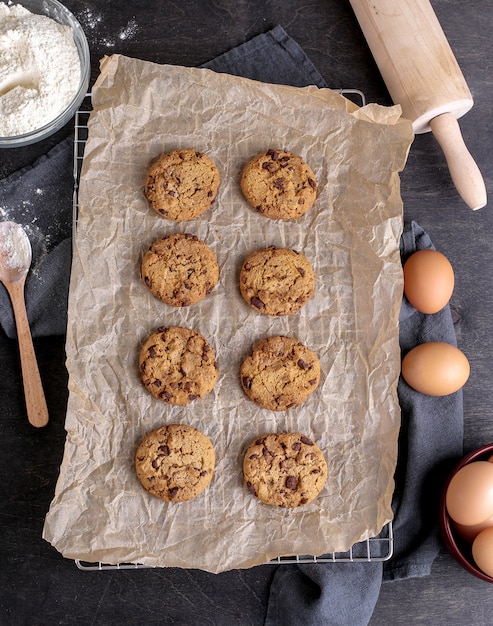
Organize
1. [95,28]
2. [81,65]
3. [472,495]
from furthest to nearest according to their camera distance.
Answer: [95,28] → [81,65] → [472,495]

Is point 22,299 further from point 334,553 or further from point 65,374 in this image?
point 334,553

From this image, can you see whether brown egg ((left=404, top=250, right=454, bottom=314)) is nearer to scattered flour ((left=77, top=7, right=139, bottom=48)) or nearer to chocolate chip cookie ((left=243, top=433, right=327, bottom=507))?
chocolate chip cookie ((left=243, top=433, right=327, bottom=507))

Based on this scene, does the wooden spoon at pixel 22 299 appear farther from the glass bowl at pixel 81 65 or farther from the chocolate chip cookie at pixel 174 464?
the chocolate chip cookie at pixel 174 464

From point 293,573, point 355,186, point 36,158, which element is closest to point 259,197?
point 355,186

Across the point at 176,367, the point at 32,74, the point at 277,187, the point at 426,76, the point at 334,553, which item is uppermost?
the point at 32,74

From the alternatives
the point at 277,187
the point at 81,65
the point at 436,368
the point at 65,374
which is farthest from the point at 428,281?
the point at 81,65

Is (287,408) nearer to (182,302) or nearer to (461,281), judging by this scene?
(182,302)
